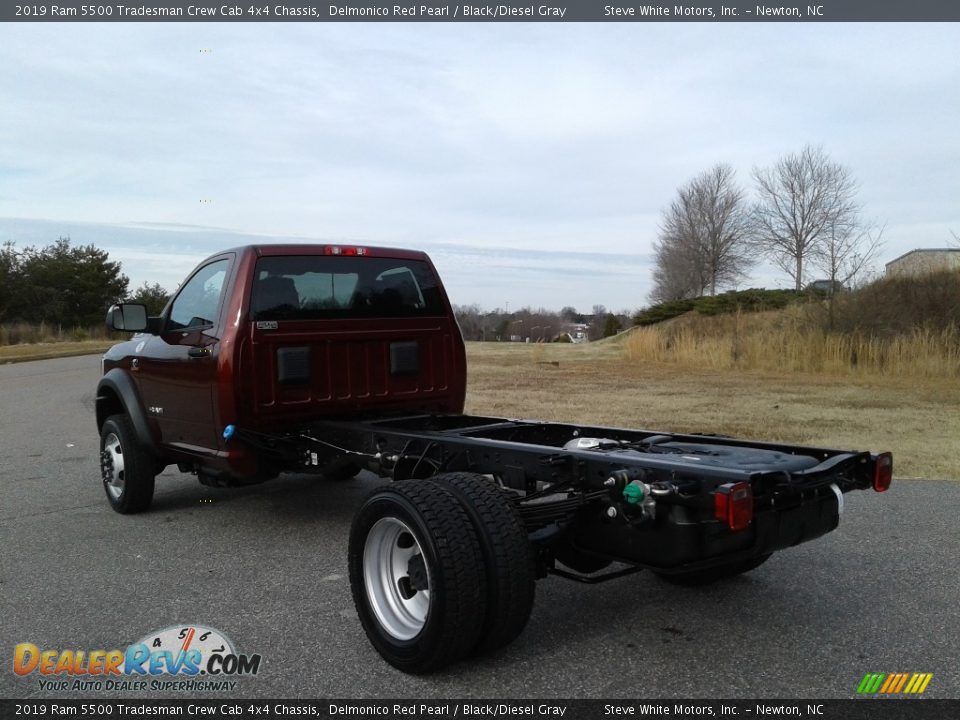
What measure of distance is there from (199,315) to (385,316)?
1.36 m

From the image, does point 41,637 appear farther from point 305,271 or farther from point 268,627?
point 305,271

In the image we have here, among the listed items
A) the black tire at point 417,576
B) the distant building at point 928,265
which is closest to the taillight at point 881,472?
the black tire at point 417,576

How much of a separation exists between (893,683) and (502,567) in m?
1.71

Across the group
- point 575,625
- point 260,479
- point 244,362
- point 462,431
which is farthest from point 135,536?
point 575,625

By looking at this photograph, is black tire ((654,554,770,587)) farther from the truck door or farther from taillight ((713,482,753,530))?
the truck door

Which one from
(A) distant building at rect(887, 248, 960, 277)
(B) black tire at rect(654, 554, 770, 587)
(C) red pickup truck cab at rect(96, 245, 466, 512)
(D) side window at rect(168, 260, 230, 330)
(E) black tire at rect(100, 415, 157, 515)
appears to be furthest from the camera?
(A) distant building at rect(887, 248, 960, 277)

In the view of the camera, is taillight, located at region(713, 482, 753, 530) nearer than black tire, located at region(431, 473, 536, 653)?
Yes

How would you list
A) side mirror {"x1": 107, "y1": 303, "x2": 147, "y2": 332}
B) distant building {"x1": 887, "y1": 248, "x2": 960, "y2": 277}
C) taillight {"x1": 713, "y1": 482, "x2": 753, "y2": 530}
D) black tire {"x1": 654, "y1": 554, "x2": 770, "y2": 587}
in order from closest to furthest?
taillight {"x1": 713, "y1": 482, "x2": 753, "y2": 530}
black tire {"x1": 654, "y1": 554, "x2": 770, "y2": 587}
side mirror {"x1": 107, "y1": 303, "x2": 147, "y2": 332}
distant building {"x1": 887, "y1": 248, "x2": 960, "y2": 277}

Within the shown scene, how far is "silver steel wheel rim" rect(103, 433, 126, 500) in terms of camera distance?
6516mm

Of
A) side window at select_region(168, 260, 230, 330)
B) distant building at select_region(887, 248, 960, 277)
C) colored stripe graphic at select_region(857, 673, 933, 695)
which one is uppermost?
distant building at select_region(887, 248, 960, 277)

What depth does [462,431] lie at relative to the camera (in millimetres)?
5039

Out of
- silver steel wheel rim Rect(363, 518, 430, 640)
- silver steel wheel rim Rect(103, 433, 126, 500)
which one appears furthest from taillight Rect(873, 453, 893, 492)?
silver steel wheel rim Rect(103, 433, 126, 500)

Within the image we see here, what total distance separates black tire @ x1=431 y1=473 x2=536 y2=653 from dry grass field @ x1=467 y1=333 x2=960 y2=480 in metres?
5.68

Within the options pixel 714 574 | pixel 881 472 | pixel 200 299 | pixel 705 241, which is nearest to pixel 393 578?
pixel 714 574
